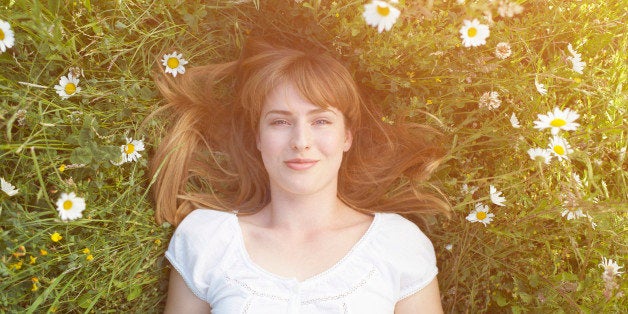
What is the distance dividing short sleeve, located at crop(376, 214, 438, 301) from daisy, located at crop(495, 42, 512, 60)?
3.39 ft

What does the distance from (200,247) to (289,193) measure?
54 centimetres

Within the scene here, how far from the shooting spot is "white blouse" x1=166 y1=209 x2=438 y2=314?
2.80 metres

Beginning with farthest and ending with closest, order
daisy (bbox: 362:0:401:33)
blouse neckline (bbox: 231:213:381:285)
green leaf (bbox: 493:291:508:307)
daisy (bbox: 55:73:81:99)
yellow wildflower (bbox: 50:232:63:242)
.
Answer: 1. green leaf (bbox: 493:291:508:307)
2. daisy (bbox: 55:73:81:99)
3. blouse neckline (bbox: 231:213:381:285)
4. yellow wildflower (bbox: 50:232:63:242)
5. daisy (bbox: 362:0:401:33)

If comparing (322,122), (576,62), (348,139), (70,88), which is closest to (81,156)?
(70,88)

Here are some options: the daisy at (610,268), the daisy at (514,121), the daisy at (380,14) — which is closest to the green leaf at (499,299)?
the daisy at (610,268)

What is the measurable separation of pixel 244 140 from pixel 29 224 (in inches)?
47.3

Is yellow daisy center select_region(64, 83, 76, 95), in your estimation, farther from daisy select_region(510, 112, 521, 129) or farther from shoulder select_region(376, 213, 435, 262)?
daisy select_region(510, 112, 521, 129)

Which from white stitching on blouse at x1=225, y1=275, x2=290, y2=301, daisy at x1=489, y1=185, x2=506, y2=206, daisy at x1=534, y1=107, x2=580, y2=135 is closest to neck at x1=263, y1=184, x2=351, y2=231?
white stitching on blouse at x1=225, y1=275, x2=290, y2=301

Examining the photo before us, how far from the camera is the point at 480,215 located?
315 cm

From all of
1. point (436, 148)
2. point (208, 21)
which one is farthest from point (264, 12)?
point (436, 148)

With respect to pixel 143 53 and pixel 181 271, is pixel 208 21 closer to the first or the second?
pixel 143 53

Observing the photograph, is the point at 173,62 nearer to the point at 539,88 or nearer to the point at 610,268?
the point at 539,88

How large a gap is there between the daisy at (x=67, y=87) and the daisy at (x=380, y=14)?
1.51m

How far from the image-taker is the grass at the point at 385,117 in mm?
2910
